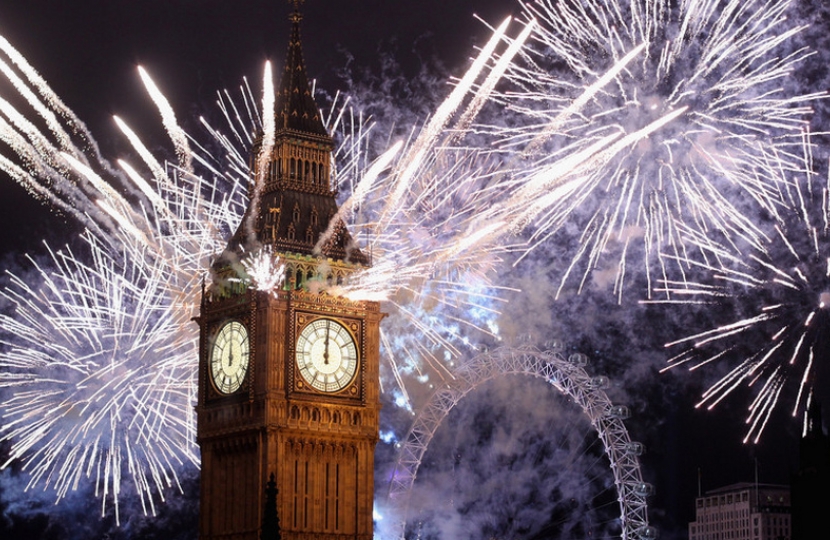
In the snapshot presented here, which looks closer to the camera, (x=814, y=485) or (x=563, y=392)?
(x=814, y=485)

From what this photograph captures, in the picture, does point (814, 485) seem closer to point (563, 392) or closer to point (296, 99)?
point (296, 99)

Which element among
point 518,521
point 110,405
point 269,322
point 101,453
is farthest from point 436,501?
point 269,322

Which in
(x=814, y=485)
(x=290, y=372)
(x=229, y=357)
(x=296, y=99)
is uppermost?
(x=296, y=99)

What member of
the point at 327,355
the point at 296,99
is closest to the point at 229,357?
the point at 327,355

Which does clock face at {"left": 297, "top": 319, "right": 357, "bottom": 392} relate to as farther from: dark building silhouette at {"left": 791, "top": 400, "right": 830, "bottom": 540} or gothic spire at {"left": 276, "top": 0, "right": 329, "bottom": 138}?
dark building silhouette at {"left": 791, "top": 400, "right": 830, "bottom": 540}

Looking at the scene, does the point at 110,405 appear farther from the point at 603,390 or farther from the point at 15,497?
the point at 603,390

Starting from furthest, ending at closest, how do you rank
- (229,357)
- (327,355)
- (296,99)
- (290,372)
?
(296,99) < (229,357) < (327,355) < (290,372)

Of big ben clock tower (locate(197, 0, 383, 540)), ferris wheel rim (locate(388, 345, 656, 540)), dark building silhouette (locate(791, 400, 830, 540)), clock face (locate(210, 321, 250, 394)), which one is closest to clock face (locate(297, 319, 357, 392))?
big ben clock tower (locate(197, 0, 383, 540))
